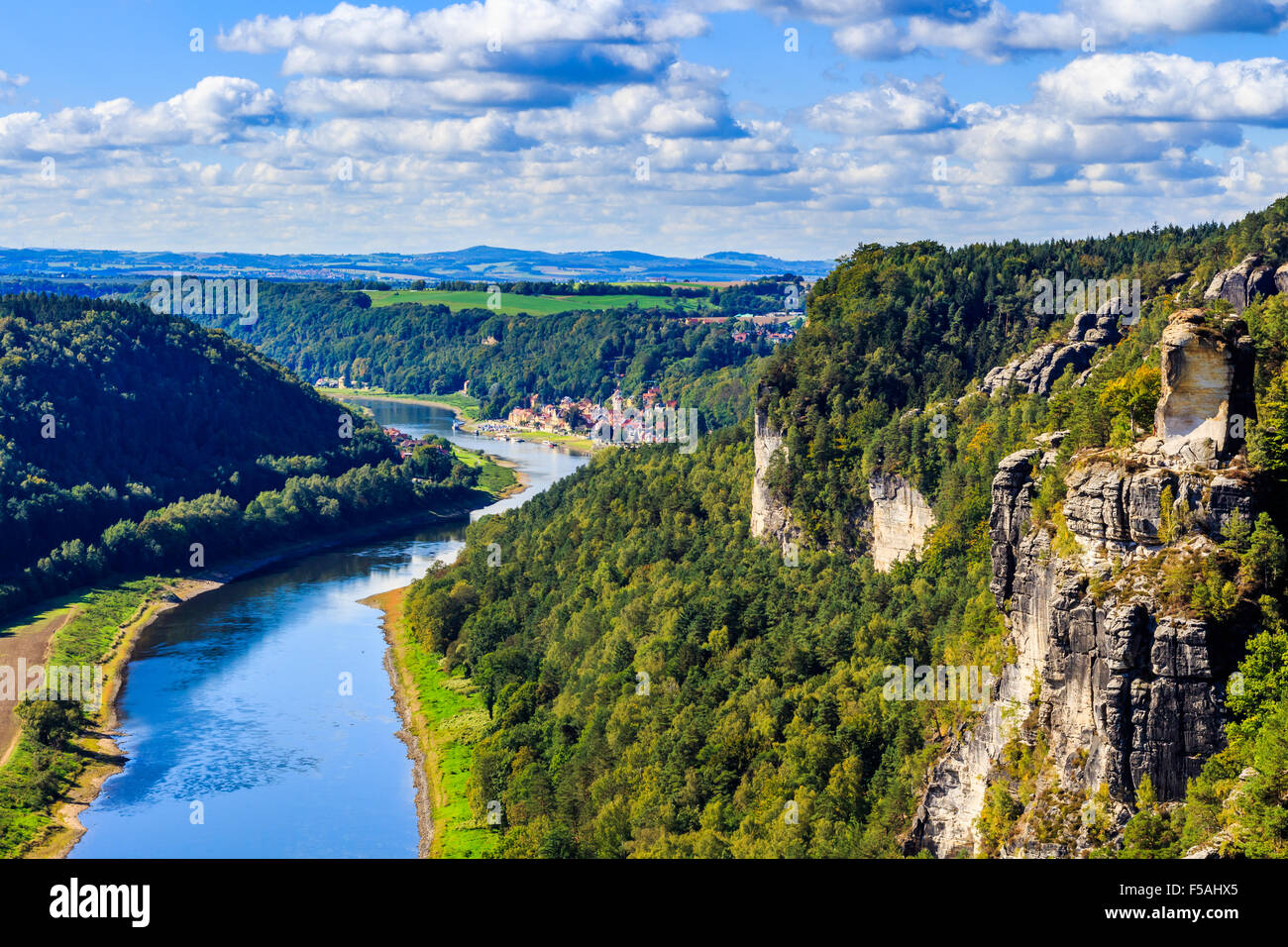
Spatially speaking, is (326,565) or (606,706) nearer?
(606,706)

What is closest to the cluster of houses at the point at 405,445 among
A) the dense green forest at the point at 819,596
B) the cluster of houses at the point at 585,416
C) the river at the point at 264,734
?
the cluster of houses at the point at 585,416

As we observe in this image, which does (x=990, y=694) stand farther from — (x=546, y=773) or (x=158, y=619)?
(x=158, y=619)

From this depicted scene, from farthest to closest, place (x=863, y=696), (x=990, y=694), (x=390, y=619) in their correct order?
(x=390, y=619)
(x=863, y=696)
(x=990, y=694)

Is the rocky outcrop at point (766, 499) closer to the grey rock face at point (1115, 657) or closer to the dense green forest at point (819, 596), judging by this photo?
the dense green forest at point (819, 596)

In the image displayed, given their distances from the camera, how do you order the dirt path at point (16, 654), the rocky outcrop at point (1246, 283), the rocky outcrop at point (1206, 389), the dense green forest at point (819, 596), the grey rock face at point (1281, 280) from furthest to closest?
the dirt path at point (16, 654) → the rocky outcrop at point (1246, 283) → the grey rock face at point (1281, 280) → the dense green forest at point (819, 596) → the rocky outcrop at point (1206, 389)

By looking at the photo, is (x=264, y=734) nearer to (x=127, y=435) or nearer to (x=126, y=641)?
(x=126, y=641)

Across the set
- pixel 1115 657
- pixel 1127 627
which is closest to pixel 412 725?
pixel 1115 657
